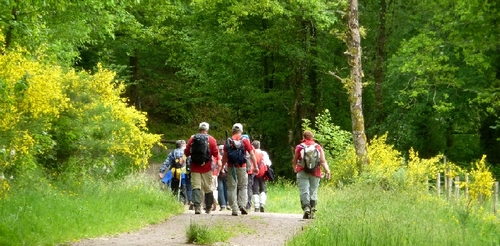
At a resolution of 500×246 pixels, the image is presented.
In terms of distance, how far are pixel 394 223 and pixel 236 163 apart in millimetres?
6308

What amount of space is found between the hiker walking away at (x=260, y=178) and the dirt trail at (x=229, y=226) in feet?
10.7

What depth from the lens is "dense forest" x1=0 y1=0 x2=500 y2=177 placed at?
31.8m

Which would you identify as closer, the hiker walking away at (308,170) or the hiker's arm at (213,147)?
the hiker walking away at (308,170)

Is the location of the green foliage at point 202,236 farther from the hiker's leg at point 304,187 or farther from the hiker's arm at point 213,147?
the hiker's arm at point 213,147

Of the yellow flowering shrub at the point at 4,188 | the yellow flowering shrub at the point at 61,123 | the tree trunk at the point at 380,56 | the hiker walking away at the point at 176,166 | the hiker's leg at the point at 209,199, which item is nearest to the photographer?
the yellow flowering shrub at the point at 4,188

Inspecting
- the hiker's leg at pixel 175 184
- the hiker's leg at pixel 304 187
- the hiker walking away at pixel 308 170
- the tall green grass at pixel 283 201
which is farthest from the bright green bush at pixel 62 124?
the hiker's leg at pixel 304 187

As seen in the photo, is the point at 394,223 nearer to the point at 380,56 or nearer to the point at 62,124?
the point at 62,124

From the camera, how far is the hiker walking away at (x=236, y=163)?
15863mm

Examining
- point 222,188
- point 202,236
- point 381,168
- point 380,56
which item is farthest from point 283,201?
point 380,56

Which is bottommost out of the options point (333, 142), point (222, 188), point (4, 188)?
point (222, 188)

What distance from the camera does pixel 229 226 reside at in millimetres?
13203

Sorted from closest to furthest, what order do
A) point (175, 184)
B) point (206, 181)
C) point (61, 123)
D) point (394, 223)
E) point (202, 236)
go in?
point (394, 223) → point (202, 236) → point (206, 181) → point (61, 123) → point (175, 184)

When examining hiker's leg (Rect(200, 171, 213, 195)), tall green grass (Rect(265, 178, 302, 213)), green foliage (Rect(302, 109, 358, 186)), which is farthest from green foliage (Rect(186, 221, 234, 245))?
green foliage (Rect(302, 109, 358, 186))

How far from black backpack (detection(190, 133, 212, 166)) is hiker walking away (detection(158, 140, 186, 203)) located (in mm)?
2818
